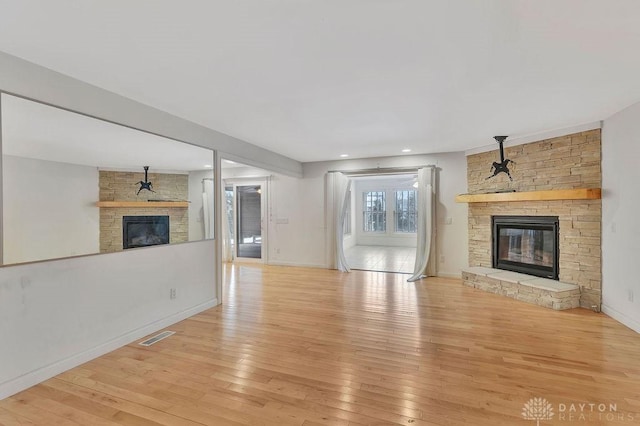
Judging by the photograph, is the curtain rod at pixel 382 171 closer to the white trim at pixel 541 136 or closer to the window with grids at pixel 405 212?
the white trim at pixel 541 136

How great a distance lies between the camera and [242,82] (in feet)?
8.55

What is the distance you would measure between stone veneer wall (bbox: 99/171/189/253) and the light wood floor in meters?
1.09

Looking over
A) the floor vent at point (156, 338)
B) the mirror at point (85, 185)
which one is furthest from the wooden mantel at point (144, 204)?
the floor vent at point (156, 338)

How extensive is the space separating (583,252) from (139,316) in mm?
5671

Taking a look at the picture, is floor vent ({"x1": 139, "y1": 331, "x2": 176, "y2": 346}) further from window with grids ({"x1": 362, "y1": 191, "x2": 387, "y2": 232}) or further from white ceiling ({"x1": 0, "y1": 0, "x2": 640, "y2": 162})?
window with grids ({"x1": 362, "y1": 191, "x2": 387, "y2": 232})

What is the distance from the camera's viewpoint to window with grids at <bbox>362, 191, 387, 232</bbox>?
11.4 metres

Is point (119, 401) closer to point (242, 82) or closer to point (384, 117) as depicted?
point (242, 82)

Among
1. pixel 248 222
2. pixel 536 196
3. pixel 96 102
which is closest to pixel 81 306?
pixel 96 102

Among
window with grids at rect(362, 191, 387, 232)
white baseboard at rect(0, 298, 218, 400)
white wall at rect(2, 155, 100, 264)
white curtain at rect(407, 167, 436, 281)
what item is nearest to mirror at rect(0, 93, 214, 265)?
white wall at rect(2, 155, 100, 264)

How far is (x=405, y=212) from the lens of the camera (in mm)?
11023

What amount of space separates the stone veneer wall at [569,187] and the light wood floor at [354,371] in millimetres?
608

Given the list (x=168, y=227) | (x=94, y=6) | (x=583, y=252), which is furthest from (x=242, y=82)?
(x=583, y=252)

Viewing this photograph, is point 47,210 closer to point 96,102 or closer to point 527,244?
point 96,102

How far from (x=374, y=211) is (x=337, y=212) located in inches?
202
